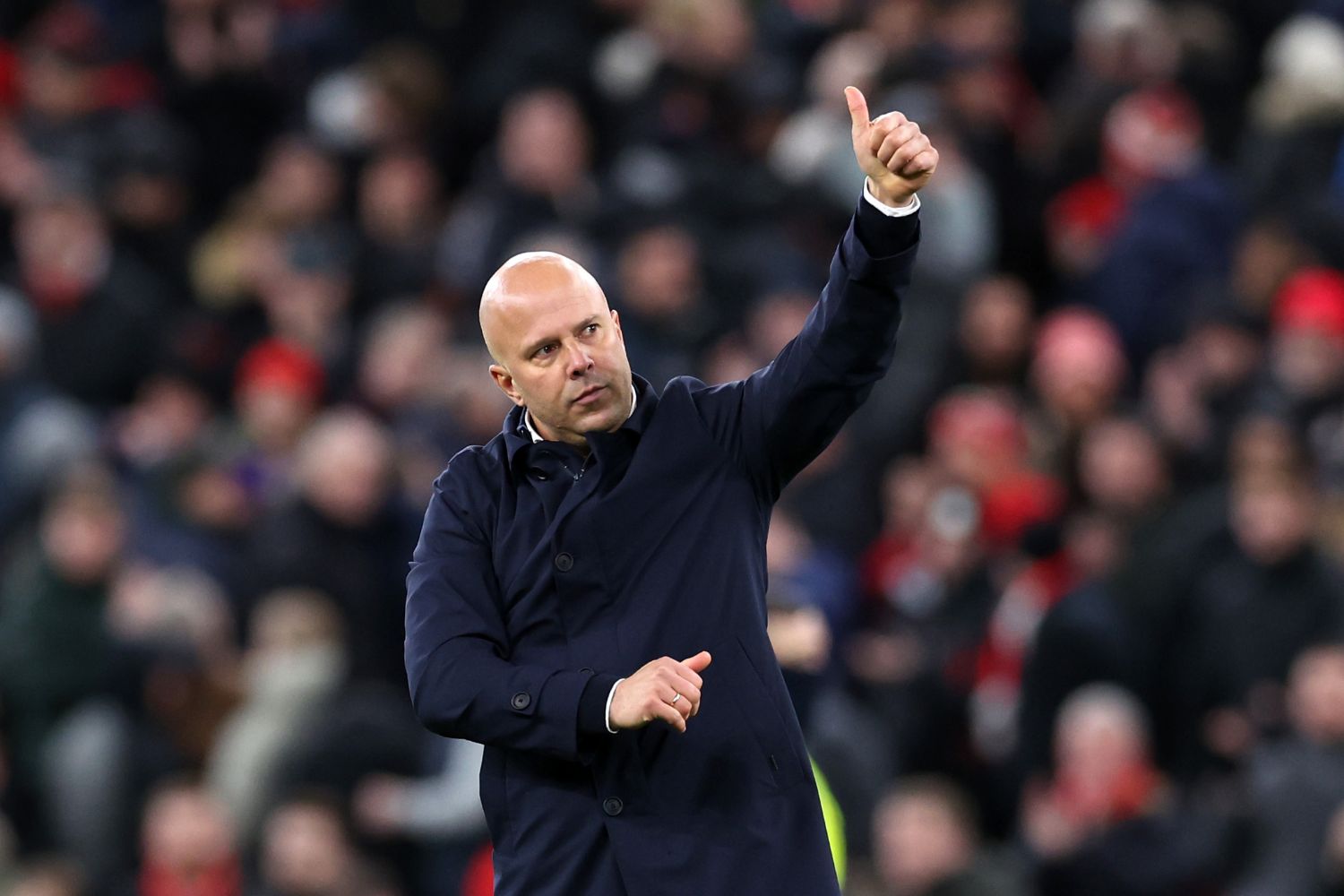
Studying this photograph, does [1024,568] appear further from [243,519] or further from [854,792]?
[243,519]

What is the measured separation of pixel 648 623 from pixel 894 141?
0.80 metres

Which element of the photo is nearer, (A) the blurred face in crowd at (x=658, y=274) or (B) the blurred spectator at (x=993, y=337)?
(B) the blurred spectator at (x=993, y=337)

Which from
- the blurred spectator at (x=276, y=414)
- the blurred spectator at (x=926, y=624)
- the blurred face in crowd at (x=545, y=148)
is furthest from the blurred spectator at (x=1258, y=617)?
the blurred spectator at (x=276, y=414)

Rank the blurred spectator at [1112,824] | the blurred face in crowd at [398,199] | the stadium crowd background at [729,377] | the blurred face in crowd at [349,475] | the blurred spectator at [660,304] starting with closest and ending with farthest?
1. the blurred spectator at [1112,824]
2. the stadium crowd background at [729,377]
3. the blurred face in crowd at [349,475]
4. the blurred spectator at [660,304]
5. the blurred face in crowd at [398,199]

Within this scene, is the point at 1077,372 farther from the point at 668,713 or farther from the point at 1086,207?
the point at 668,713

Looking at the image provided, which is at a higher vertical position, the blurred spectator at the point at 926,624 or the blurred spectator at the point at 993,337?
the blurred spectator at the point at 993,337

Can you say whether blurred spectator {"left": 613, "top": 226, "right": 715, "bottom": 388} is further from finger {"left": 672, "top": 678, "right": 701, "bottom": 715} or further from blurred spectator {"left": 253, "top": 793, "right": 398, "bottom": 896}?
finger {"left": 672, "top": 678, "right": 701, "bottom": 715}

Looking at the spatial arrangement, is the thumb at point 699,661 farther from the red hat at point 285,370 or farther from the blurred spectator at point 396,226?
the blurred spectator at point 396,226

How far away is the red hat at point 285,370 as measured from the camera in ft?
33.3

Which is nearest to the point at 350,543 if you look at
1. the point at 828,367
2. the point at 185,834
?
the point at 185,834

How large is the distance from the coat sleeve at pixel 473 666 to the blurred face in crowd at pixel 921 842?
4045 millimetres

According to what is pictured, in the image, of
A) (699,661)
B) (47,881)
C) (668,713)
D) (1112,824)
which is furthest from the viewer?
(47,881)

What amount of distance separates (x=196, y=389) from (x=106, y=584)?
1859 millimetres

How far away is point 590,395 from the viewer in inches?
139
